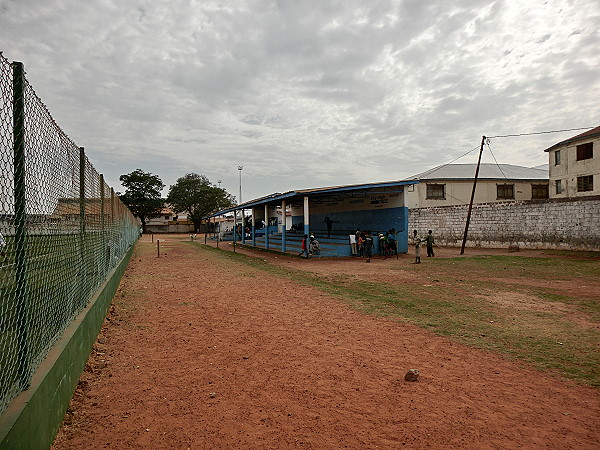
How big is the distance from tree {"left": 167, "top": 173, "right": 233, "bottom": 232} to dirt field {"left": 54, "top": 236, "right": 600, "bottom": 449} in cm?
5308

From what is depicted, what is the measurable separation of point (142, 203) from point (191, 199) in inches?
304

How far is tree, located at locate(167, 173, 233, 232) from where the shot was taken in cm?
5834

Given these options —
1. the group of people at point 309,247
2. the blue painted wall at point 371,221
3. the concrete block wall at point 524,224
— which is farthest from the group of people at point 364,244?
the concrete block wall at point 524,224

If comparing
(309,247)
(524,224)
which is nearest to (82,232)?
(309,247)

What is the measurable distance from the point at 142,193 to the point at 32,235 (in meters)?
60.6

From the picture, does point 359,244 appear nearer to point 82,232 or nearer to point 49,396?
point 82,232

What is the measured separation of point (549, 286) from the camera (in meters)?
10.5

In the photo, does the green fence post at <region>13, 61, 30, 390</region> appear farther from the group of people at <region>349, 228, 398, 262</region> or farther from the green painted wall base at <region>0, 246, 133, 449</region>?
the group of people at <region>349, 228, 398, 262</region>

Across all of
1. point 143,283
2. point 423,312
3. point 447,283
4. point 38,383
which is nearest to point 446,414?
point 38,383

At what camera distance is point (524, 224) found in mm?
20641

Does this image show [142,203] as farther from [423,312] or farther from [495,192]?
[423,312]

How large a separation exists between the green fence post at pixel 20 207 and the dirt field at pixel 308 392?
2.66 feet

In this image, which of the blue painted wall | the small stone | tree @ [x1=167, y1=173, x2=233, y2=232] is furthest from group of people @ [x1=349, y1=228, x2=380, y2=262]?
tree @ [x1=167, y1=173, x2=233, y2=232]

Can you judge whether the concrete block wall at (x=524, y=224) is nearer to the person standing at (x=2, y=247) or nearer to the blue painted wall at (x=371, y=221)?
the blue painted wall at (x=371, y=221)
